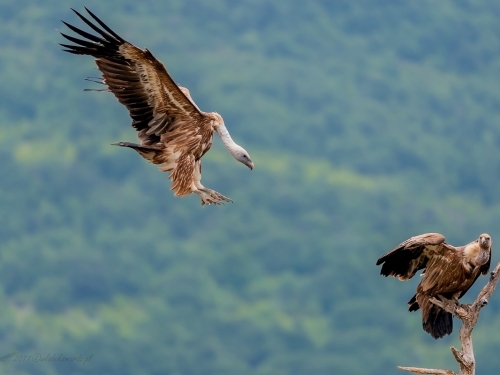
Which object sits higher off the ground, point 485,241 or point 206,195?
point 206,195

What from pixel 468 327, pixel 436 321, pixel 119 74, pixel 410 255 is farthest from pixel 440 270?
pixel 119 74

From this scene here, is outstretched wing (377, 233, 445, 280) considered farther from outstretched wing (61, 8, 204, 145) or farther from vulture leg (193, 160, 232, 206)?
outstretched wing (61, 8, 204, 145)

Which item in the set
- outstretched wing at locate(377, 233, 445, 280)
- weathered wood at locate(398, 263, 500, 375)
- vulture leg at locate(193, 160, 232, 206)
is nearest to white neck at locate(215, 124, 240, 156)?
vulture leg at locate(193, 160, 232, 206)

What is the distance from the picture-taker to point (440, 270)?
14102 millimetres

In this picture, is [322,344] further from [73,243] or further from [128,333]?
[73,243]

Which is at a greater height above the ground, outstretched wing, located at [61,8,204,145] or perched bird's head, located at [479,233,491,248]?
outstretched wing, located at [61,8,204,145]

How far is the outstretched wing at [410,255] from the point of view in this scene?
13742 millimetres

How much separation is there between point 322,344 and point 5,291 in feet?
47.9

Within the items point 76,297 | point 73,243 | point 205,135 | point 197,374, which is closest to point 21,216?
point 73,243

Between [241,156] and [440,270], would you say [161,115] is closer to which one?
[241,156]

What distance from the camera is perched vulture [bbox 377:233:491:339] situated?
14008mm

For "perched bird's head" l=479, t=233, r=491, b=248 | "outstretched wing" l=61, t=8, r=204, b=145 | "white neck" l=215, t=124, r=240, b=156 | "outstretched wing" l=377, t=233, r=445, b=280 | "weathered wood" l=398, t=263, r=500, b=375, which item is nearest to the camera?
"weathered wood" l=398, t=263, r=500, b=375

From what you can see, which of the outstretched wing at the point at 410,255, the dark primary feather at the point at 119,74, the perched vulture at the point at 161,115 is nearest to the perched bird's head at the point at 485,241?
the outstretched wing at the point at 410,255

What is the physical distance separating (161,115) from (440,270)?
3.26 meters
